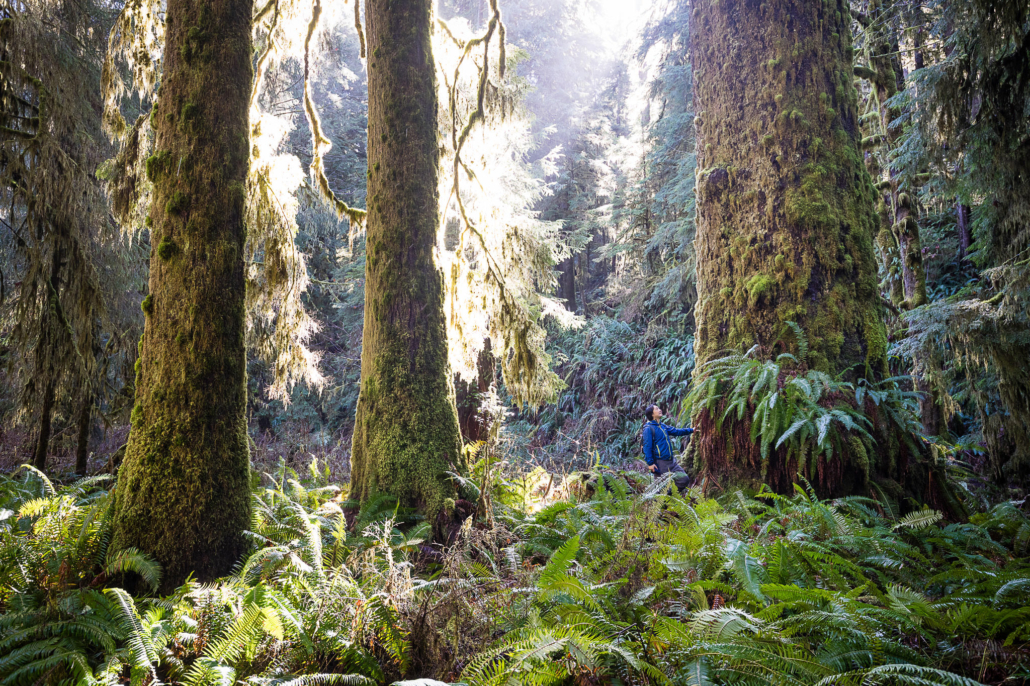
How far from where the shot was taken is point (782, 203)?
14.1 feet

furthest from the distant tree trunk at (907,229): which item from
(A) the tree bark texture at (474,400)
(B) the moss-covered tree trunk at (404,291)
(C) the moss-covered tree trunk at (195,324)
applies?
(C) the moss-covered tree trunk at (195,324)

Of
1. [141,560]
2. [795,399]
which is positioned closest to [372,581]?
[141,560]

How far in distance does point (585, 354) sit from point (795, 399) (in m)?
11.3

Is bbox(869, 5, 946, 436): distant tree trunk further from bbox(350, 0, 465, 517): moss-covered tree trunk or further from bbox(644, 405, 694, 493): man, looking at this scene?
bbox(350, 0, 465, 517): moss-covered tree trunk

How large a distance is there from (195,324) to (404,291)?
1.63 meters

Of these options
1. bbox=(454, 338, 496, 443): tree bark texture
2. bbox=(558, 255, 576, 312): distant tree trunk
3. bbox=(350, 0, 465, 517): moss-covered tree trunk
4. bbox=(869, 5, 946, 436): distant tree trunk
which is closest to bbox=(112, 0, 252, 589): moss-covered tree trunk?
bbox=(350, 0, 465, 517): moss-covered tree trunk

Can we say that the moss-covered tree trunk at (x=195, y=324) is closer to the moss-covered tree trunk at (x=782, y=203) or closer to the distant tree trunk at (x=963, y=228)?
the moss-covered tree trunk at (x=782, y=203)

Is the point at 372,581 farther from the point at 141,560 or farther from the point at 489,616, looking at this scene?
the point at 141,560

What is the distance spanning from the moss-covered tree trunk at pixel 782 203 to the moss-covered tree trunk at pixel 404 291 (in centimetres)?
219

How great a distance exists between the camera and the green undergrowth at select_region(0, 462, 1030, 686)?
1.80 metres

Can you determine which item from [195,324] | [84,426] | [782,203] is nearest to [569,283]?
[782,203]

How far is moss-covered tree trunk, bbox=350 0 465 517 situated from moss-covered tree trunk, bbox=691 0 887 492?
2.19m

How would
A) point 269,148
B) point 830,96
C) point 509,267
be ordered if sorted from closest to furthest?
point 830,96, point 269,148, point 509,267

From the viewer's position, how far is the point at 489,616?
7.38 feet
